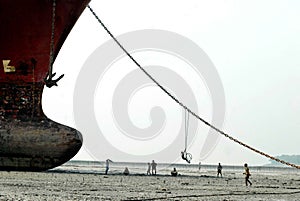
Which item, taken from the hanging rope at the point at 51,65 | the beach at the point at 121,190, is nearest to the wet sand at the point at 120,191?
the beach at the point at 121,190

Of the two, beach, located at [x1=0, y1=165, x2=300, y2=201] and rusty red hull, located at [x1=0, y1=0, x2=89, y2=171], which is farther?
rusty red hull, located at [x1=0, y1=0, x2=89, y2=171]

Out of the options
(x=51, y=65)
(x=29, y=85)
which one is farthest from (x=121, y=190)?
(x=29, y=85)

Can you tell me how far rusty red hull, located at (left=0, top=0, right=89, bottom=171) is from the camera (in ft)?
44.4

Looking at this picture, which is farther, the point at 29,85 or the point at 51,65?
the point at 29,85

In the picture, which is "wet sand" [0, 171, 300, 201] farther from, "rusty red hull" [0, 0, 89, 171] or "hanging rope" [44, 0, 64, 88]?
"hanging rope" [44, 0, 64, 88]

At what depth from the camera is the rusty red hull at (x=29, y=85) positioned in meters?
13.5

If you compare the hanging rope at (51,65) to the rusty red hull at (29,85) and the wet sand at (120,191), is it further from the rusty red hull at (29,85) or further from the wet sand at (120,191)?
the wet sand at (120,191)

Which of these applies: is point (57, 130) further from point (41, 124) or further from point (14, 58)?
point (14, 58)

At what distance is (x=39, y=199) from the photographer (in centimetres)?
855

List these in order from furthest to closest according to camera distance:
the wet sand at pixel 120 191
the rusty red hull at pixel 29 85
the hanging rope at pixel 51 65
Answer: the rusty red hull at pixel 29 85
the hanging rope at pixel 51 65
the wet sand at pixel 120 191

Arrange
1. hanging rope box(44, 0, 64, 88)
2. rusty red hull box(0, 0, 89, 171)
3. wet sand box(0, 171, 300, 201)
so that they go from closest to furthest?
1. wet sand box(0, 171, 300, 201)
2. hanging rope box(44, 0, 64, 88)
3. rusty red hull box(0, 0, 89, 171)

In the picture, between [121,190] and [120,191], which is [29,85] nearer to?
[121,190]

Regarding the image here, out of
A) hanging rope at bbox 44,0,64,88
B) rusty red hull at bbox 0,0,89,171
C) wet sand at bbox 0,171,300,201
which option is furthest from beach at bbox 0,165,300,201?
hanging rope at bbox 44,0,64,88

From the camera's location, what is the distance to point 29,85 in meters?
14.4
